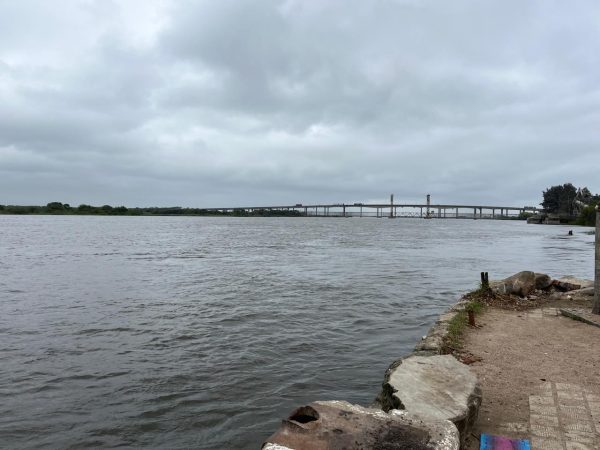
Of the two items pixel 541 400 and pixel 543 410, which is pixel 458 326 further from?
pixel 543 410

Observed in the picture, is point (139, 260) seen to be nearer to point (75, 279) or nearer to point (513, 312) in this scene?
point (75, 279)

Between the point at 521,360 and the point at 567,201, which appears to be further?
the point at 567,201

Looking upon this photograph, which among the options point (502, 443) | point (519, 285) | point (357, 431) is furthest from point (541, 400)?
point (519, 285)

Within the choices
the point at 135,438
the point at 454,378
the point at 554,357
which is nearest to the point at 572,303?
the point at 554,357

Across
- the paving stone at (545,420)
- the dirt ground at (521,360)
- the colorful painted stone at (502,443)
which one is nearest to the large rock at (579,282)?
the dirt ground at (521,360)

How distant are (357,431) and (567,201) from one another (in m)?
182

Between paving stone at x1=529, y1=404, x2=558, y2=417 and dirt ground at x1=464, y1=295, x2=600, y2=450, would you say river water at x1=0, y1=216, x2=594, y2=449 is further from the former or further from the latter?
paving stone at x1=529, y1=404, x2=558, y2=417

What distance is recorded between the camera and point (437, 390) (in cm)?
581

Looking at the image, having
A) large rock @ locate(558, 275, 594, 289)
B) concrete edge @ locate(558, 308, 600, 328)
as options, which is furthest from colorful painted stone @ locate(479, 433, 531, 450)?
large rock @ locate(558, 275, 594, 289)

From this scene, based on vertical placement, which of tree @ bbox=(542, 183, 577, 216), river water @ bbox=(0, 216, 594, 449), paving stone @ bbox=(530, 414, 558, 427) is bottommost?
river water @ bbox=(0, 216, 594, 449)

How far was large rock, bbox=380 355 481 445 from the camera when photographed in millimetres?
5211

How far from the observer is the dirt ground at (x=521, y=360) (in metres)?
5.86

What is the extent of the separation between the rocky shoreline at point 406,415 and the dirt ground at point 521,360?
0.41 m

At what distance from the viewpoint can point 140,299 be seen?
56.2ft
